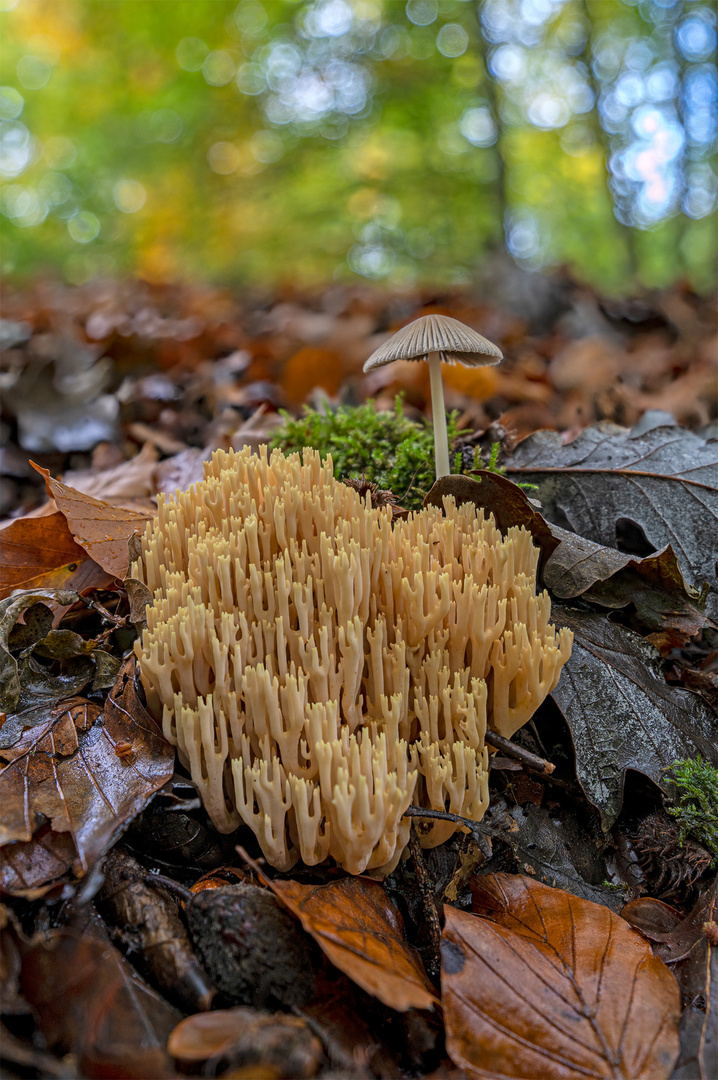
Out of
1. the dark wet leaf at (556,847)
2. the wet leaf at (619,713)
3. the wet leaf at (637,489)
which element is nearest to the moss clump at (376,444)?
the wet leaf at (637,489)

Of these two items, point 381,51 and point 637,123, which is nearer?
point 381,51

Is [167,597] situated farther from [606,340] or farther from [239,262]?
[239,262]

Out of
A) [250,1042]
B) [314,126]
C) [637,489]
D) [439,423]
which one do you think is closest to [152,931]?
[250,1042]

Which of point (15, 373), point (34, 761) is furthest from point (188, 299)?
point (34, 761)

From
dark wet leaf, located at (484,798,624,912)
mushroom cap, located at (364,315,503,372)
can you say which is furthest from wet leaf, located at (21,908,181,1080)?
mushroom cap, located at (364,315,503,372)

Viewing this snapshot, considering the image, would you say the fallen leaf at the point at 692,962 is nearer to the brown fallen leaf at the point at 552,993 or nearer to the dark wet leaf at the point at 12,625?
the brown fallen leaf at the point at 552,993

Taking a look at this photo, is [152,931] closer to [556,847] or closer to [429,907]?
[429,907]
